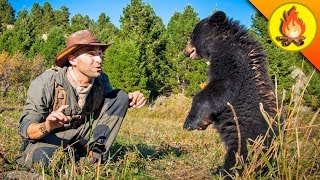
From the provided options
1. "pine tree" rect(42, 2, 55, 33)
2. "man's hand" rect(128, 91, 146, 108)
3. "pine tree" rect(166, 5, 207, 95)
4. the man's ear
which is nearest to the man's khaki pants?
"man's hand" rect(128, 91, 146, 108)

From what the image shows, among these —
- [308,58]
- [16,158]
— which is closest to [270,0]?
[308,58]

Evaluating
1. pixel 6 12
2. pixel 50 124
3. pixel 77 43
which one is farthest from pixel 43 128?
pixel 6 12

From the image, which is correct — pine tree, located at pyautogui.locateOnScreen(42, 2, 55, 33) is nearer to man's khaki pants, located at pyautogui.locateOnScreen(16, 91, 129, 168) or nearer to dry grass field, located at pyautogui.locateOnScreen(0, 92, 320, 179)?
dry grass field, located at pyautogui.locateOnScreen(0, 92, 320, 179)

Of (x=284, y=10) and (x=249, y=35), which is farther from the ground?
(x=284, y=10)

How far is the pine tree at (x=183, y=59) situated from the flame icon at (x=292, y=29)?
27.9 metres

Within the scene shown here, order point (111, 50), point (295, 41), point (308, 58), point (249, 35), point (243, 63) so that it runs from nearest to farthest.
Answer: point (243, 63) → point (249, 35) → point (308, 58) → point (295, 41) → point (111, 50)

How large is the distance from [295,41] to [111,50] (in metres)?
Answer: 26.8

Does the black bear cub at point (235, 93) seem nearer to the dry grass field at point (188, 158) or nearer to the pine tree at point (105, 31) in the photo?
the dry grass field at point (188, 158)

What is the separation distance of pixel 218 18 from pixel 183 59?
2965cm

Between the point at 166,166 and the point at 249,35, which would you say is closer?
the point at 249,35

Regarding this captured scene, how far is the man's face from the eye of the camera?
13.1 feet

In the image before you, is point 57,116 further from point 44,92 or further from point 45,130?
point 44,92

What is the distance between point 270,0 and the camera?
467 cm

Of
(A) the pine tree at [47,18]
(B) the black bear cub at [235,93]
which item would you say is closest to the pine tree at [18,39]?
(A) the pine tree at [47,18]
